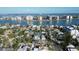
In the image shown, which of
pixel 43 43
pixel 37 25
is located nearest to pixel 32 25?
pixel 37 25

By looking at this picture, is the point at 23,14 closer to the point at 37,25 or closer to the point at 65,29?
the point at 37,25

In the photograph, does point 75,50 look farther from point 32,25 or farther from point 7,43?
point 7,43

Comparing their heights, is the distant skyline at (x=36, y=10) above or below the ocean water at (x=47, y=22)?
above

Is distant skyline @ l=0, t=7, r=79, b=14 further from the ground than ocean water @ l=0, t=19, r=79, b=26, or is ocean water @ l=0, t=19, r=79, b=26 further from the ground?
distant skyline @ l=0, t=7, r=79, b=14

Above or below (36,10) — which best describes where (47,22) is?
below
